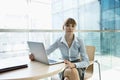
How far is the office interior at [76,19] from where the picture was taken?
242cm

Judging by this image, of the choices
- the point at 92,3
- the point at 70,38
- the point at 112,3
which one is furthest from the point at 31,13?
the point at 112,3

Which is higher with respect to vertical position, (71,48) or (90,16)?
(90,16)

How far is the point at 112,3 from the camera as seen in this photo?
161 inches

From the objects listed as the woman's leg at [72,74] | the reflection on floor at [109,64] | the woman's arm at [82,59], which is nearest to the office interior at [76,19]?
the reflection on floor at [109,64]

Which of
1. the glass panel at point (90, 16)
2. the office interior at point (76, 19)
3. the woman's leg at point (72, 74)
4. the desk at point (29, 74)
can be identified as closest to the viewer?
the desk at point (29, 74)

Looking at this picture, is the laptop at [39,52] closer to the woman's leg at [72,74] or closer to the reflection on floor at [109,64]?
the woman's leg at [72,74]

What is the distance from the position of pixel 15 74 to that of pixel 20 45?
1.34 meters

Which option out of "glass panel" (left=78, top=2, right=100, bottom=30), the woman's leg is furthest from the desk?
"glass panel" (left=78, top=2, right=100, bottom=30)

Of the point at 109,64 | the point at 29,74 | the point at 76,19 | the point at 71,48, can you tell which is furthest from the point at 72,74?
the point at 109,64

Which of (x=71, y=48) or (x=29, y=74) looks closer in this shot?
(x=29, y=74)

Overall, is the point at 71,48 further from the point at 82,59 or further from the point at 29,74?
the point at 29,74

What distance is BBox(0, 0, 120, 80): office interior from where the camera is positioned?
2.42 metres

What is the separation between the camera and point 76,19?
3799mm

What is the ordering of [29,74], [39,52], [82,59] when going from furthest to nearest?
[82,59]
[39,52]
[29,74]
